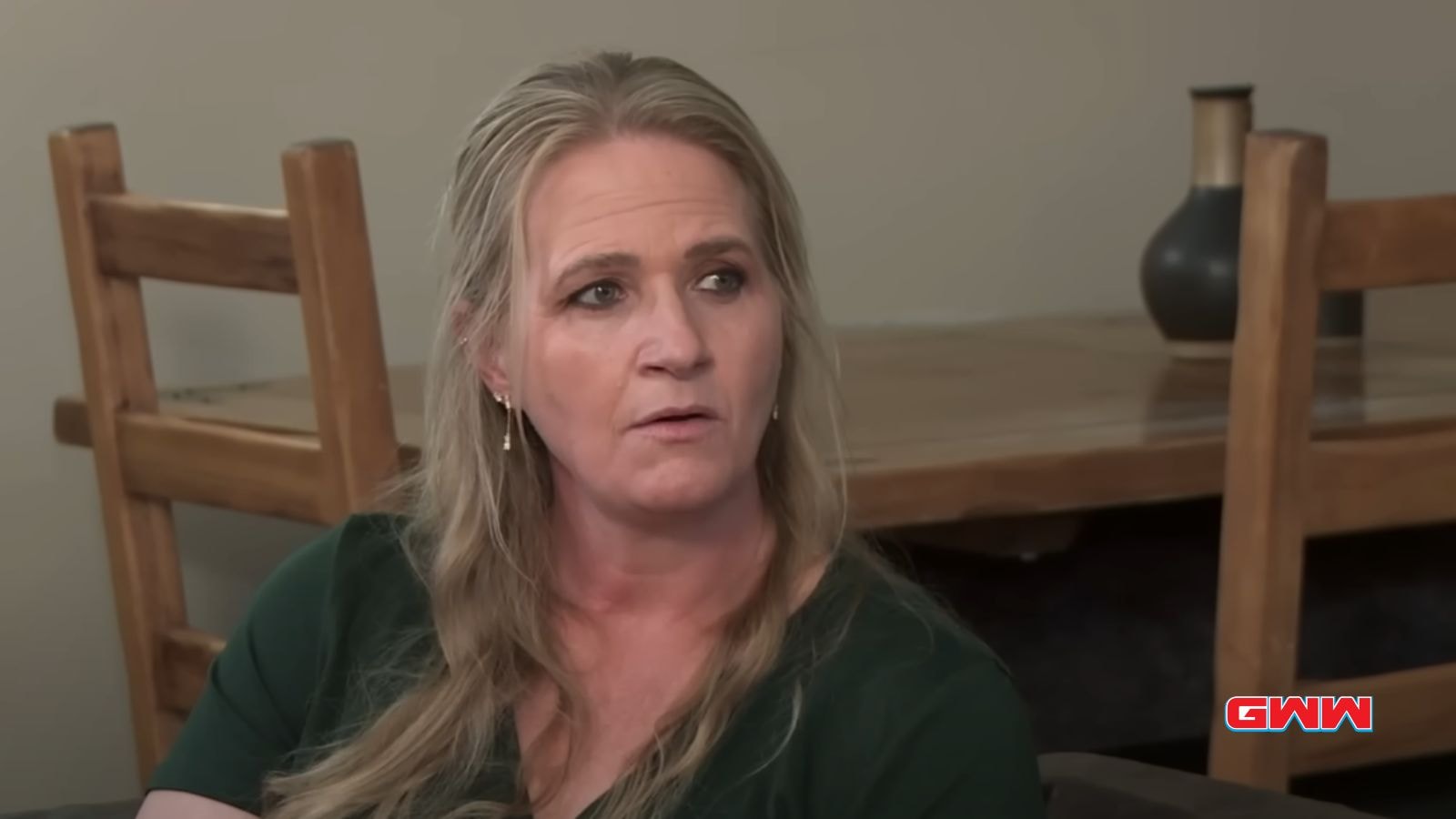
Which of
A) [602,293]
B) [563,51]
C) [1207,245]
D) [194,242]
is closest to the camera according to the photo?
[602,293]

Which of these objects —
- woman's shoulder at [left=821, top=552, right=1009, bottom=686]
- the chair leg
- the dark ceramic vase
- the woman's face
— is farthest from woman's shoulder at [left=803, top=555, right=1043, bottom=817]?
the dark ceramic vase

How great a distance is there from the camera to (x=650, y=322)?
1140 millimetres

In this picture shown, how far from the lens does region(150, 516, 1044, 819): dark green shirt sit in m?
1.05

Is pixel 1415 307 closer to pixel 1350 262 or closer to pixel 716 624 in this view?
pixel 1350 262

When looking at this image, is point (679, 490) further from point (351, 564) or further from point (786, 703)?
point (351, 564)

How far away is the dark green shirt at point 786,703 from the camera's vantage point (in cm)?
105

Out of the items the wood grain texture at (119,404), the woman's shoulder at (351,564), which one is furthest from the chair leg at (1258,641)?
the wood grain texture at (119,404)

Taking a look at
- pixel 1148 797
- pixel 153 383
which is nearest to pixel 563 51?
pixel 153 383

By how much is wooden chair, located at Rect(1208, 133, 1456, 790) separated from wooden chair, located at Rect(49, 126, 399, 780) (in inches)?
25.0

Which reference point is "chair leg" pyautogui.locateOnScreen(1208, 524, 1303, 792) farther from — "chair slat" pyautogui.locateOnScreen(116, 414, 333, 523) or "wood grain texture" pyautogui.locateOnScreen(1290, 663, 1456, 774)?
"chair slat" pyautogui.locateOnScreen(116, 414, 333, 523)

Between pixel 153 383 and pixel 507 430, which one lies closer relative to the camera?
pixel 507 430

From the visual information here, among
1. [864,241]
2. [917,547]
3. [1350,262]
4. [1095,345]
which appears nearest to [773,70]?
[864,241]

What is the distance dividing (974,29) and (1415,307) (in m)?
0.65

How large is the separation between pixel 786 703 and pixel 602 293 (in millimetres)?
253
